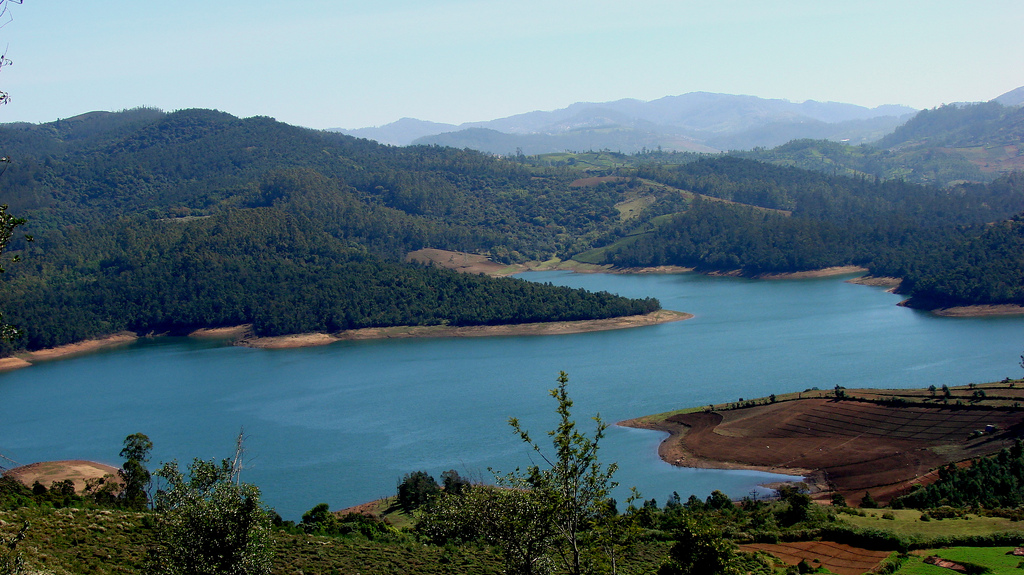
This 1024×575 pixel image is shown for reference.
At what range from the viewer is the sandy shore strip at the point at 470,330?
75.6 m

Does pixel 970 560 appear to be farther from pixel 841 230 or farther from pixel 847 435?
Answer: pixel 841 230

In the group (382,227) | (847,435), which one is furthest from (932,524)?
(382,227)

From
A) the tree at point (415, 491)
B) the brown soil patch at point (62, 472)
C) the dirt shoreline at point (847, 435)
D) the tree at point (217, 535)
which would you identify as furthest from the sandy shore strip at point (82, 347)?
the tree at point (217, 535)

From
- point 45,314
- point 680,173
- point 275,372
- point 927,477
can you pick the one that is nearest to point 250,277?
point 45,314

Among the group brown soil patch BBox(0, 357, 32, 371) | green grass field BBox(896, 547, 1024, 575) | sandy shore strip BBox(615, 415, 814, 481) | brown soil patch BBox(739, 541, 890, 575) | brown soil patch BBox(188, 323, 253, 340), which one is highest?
brown soil patch BBox(188, 323, 253, 340)

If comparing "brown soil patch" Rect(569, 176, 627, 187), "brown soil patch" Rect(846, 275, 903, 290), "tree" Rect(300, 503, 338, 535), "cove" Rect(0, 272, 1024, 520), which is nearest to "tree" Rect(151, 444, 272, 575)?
"tree" Rect(300, 503, 338, 535)

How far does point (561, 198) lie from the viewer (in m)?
154

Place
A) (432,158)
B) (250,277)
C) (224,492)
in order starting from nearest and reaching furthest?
1. (224,492)
2. (250,277)
3. (432,158)

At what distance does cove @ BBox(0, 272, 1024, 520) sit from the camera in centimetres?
3959

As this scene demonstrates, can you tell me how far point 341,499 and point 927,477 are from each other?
75.0ft

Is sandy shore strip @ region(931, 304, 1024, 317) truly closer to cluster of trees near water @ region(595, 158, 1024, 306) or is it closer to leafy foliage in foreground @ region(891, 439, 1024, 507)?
cluster of trees near water @ region(595, 158, 1024, 306)

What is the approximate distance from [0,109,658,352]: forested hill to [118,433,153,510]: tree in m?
46.9

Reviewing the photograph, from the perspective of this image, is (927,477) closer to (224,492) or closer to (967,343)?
(224,492)

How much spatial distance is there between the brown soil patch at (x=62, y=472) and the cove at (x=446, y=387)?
10.5 ft
